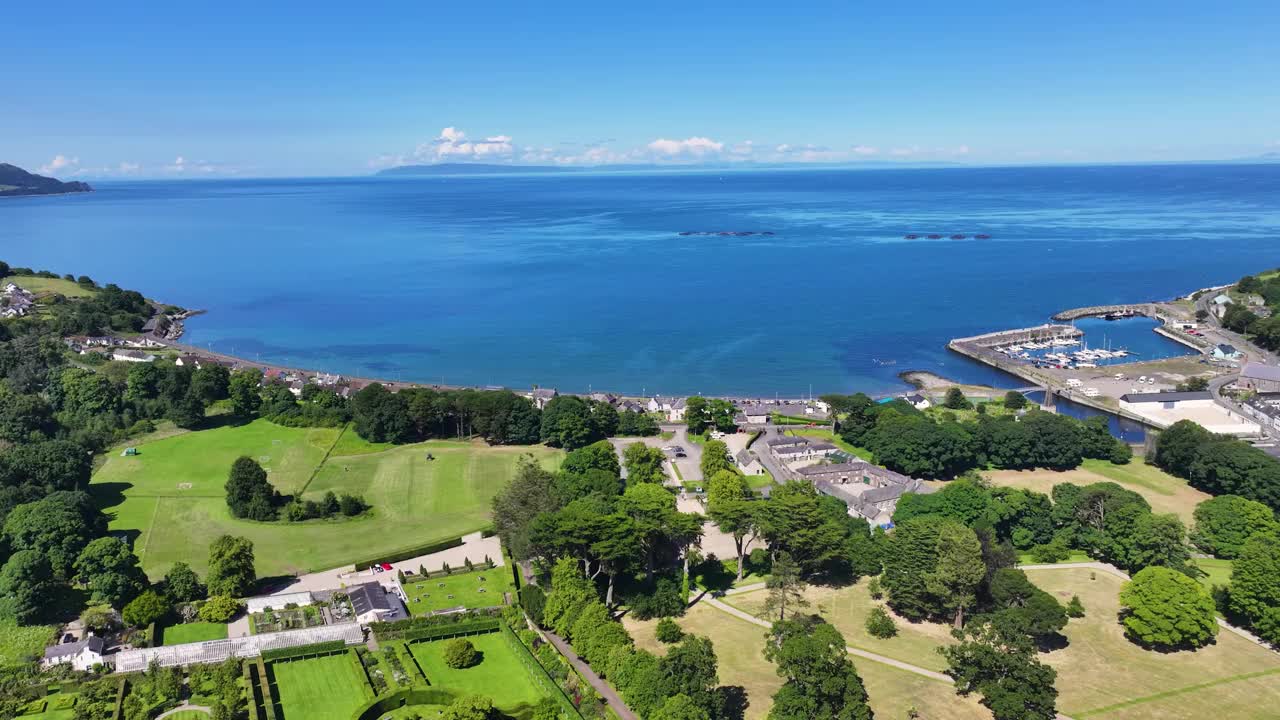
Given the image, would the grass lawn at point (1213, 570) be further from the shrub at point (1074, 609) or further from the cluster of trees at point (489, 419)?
the cluster of trees at point (489, 419)

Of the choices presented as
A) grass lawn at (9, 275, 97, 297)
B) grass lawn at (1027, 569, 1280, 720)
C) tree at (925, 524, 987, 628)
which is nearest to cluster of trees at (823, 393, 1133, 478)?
grass lawn at (1027, 569, 1280, 720)

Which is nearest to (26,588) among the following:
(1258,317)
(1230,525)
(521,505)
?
(521,505)

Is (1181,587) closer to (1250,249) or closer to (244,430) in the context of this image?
(244,430)

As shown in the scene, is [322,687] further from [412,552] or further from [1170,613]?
[1170,613]

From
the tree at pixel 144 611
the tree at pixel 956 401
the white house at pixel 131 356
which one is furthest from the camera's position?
the white house at pixel 131 356

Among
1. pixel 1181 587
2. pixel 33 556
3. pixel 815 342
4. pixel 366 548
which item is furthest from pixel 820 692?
pixel 815 342

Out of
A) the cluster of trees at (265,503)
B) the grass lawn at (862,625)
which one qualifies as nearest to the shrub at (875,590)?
the grass lawn at (862,625)

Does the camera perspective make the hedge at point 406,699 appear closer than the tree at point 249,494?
Yes

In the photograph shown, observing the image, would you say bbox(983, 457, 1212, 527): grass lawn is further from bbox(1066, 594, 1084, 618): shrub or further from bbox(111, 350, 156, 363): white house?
bbox(111, 350, 156, 363): white house
